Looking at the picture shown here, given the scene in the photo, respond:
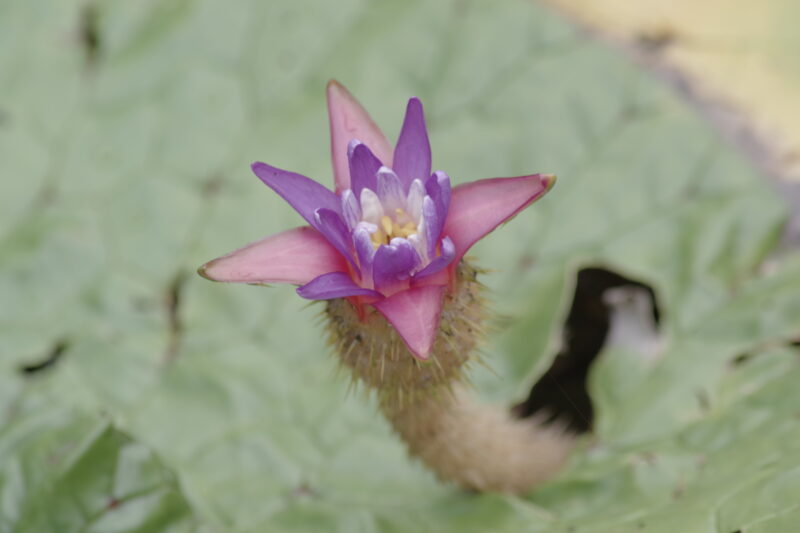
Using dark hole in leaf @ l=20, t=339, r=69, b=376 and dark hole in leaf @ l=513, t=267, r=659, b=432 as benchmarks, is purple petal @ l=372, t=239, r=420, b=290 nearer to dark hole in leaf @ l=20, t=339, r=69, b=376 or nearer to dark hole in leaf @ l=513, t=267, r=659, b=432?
dark hole in leaf @ l=513, t=267, r=659, b=432

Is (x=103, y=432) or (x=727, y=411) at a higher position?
(x=103, y=432)

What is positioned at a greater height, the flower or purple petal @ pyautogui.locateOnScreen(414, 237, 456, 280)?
the flower

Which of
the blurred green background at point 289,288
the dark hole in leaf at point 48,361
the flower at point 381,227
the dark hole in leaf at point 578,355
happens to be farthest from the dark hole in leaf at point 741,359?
the dark hole in leaf at point 48,361

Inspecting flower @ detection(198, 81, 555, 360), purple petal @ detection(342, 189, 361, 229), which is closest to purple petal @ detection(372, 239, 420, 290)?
flower @ detection(198, 81, 555, 360)

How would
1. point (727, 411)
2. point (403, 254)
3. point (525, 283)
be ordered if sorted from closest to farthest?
point (403, 254) → point (727, 411) → point (525, 283)

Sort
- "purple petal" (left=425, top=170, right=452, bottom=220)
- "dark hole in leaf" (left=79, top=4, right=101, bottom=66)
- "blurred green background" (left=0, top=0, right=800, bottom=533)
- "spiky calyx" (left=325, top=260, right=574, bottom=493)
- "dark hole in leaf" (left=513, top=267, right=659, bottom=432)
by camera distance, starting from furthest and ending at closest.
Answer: "dark hole in leaf" (left=79, top=4, right=101, bottom=66), "dark hole in leaf" (left=513, top=267, right=659, bottom=432), "blurred green background" (left=0, top=0, right=800, bottom=533), "spiky calyx" (left=325, top=260, right=574, bottom=493), "purple petal" (left=425, top=170, right=452, bottom=220)

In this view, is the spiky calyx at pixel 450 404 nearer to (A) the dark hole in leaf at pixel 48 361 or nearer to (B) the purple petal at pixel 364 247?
(B) the purple petal at pixel 364 247

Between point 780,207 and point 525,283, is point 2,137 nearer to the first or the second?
point 525,283

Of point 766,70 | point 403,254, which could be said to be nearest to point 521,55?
point 766,70
